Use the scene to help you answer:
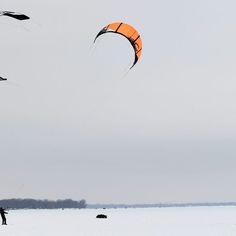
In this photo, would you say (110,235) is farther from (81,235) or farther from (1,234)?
(1,234)

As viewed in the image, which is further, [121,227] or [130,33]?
[121,227]

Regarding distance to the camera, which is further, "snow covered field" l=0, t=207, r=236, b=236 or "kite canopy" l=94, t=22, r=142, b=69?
"snow covered field" l=0, t=207, r=236, b=236

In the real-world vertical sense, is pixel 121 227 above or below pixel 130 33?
below

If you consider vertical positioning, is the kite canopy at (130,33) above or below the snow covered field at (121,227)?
above

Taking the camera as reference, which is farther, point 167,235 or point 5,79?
point 167,235

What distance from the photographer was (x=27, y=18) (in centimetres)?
1390

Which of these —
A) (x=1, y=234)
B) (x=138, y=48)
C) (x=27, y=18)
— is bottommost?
(x=1, y=234)

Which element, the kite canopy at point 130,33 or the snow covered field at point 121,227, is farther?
the snow covered field at point 121,227

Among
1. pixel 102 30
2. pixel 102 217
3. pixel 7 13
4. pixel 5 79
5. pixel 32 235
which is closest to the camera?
pixel 5 79

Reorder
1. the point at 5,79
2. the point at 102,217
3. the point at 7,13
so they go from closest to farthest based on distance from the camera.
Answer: the point at 5,79 → the point at 7,13 → the point at 102,217

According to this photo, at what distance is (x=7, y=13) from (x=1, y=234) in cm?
2222

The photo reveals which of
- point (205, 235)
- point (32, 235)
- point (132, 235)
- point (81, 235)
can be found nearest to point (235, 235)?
point (205, 235)

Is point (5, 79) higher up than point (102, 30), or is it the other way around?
point (102, 30)

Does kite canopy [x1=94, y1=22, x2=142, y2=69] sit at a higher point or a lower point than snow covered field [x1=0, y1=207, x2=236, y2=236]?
higher
